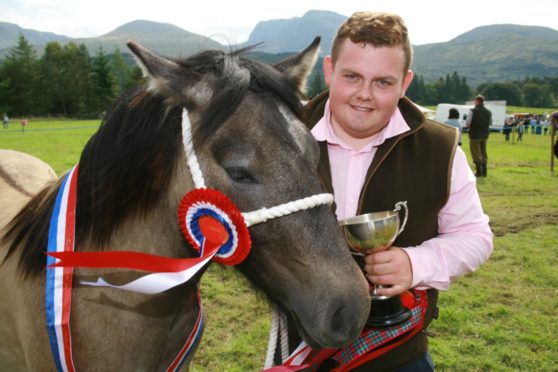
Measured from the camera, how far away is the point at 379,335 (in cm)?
220

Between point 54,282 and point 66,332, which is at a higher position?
point 54,282

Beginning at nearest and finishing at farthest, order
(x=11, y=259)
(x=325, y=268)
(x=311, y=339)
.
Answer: (x=325, y=268) → (x=311, y=339) → (x=11, y=259)

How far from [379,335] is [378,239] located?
0.63m

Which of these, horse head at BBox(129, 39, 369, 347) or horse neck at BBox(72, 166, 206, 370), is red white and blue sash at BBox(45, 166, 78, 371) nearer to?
horse neck at BBox(72, 166, 206, 370)

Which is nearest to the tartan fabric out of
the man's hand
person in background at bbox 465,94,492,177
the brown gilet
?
the brown gilet

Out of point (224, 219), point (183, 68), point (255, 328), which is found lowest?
point (255, 328)

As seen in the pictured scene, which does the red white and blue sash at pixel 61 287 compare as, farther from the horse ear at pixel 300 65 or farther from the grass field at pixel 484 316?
the horse ear at pixel 300 65

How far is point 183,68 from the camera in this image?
1.91 meters

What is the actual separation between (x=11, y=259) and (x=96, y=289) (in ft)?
2.75

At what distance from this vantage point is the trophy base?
2068mm

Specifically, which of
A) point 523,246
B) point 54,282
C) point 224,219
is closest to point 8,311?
point 54,282

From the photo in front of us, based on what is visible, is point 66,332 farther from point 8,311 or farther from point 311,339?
point 311,339

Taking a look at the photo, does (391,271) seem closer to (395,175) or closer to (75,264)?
(395,175)

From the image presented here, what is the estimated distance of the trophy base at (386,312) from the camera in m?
2.07
